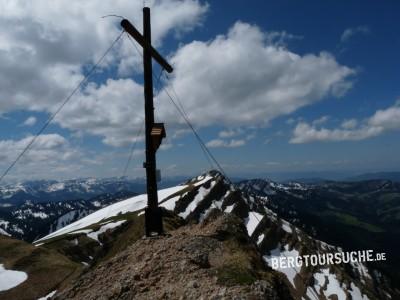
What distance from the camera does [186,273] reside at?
1469cm

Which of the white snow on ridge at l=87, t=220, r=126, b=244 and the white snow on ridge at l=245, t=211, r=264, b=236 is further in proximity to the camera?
the white snow on ridge at l=245, t=211, r=264, b=236

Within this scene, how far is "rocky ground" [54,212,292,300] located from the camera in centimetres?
1323

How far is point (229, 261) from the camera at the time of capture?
15648 millimetres

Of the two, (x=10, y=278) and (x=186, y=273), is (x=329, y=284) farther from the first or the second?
(x=186, y=273)

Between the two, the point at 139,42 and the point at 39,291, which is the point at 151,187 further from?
the point at 39,291

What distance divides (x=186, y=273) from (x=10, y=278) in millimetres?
65331

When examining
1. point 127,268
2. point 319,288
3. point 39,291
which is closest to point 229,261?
point 127,268

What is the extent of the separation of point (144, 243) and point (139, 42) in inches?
360

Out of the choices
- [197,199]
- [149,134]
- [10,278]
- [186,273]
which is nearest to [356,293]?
[197,199]

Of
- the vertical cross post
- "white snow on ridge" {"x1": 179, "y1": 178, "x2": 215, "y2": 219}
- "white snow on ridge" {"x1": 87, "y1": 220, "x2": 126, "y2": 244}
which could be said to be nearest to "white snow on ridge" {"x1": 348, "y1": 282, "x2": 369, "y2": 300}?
"white snow on ridge" {"x1": 179, "y1": 178, "x2": 215, "y2": 219}

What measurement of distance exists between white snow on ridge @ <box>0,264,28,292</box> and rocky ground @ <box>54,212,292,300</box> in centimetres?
5710

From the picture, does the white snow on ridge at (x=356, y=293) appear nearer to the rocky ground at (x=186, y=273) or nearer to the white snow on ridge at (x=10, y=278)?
the white snow on ridge at (x=10, y=278)

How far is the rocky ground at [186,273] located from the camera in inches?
521

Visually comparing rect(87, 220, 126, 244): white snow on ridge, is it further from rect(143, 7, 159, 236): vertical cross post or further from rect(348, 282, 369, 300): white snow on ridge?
rect(143, 7, 159, 236): vertical cross post
